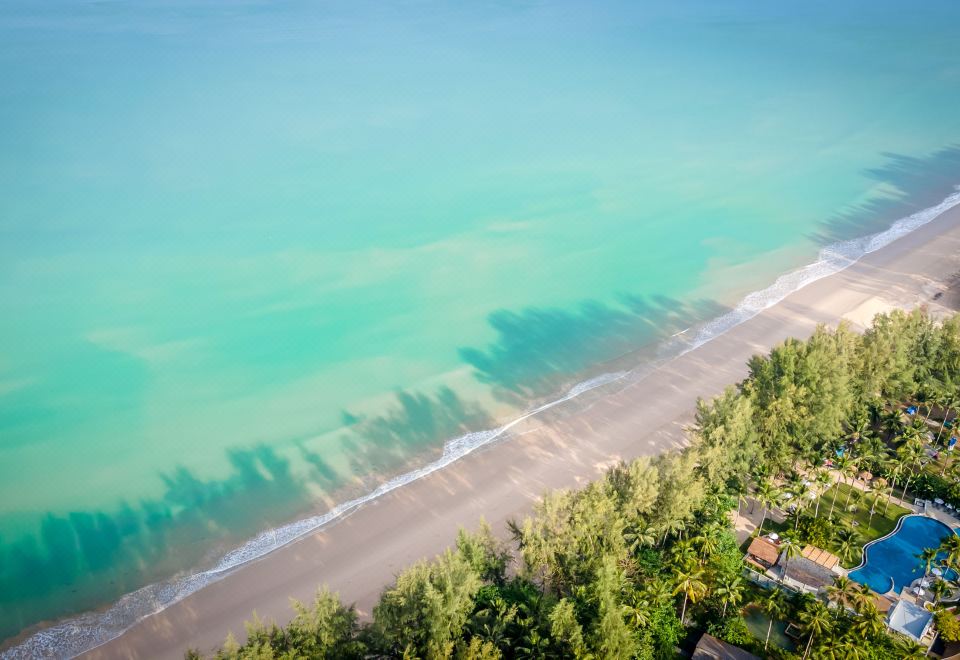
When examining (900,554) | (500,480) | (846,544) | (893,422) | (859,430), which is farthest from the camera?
(893,422)

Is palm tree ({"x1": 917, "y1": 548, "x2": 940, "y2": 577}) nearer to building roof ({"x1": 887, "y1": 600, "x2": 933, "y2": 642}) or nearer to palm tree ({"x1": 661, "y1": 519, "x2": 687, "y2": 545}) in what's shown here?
building roof ({"x1": 887, "y1": 600, "x2": 933, "y2": 642})

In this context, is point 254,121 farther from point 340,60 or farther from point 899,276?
point 899,276

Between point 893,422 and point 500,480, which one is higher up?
point 893,422

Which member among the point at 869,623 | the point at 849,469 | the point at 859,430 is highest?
the point at 859,430

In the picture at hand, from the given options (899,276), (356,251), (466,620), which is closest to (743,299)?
(899,276)

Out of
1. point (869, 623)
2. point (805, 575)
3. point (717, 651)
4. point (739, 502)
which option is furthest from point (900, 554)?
point (717, 651)

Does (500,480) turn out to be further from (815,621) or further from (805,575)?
(815,621)

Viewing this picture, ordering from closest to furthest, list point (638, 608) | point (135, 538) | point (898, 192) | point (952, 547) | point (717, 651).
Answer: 1. point (638, 608)
2. point (717, 651)
3. point (952, 547)
4. point (135, 538)
5. point (898, 192)
